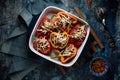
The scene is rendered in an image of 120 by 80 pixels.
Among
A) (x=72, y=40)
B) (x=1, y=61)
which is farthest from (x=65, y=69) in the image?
(x=1, y=61)

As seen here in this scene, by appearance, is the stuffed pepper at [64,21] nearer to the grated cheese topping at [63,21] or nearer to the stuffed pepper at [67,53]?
the grated cheese topping at [63,21]

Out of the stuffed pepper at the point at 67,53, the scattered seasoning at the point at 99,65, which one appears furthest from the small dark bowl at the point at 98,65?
the stuffed pepper at the point at 67,53

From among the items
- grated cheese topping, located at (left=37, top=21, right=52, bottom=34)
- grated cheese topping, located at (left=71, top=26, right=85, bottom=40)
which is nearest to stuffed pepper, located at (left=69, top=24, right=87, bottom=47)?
grated cheese topping, located at (left=71, top=26, right=85, bottom=40)

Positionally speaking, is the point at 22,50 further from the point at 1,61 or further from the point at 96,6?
the point at 96,6

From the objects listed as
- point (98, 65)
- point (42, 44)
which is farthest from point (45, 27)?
point (98, 65)

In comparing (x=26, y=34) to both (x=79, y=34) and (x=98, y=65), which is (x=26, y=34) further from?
(x=98, y=65)
